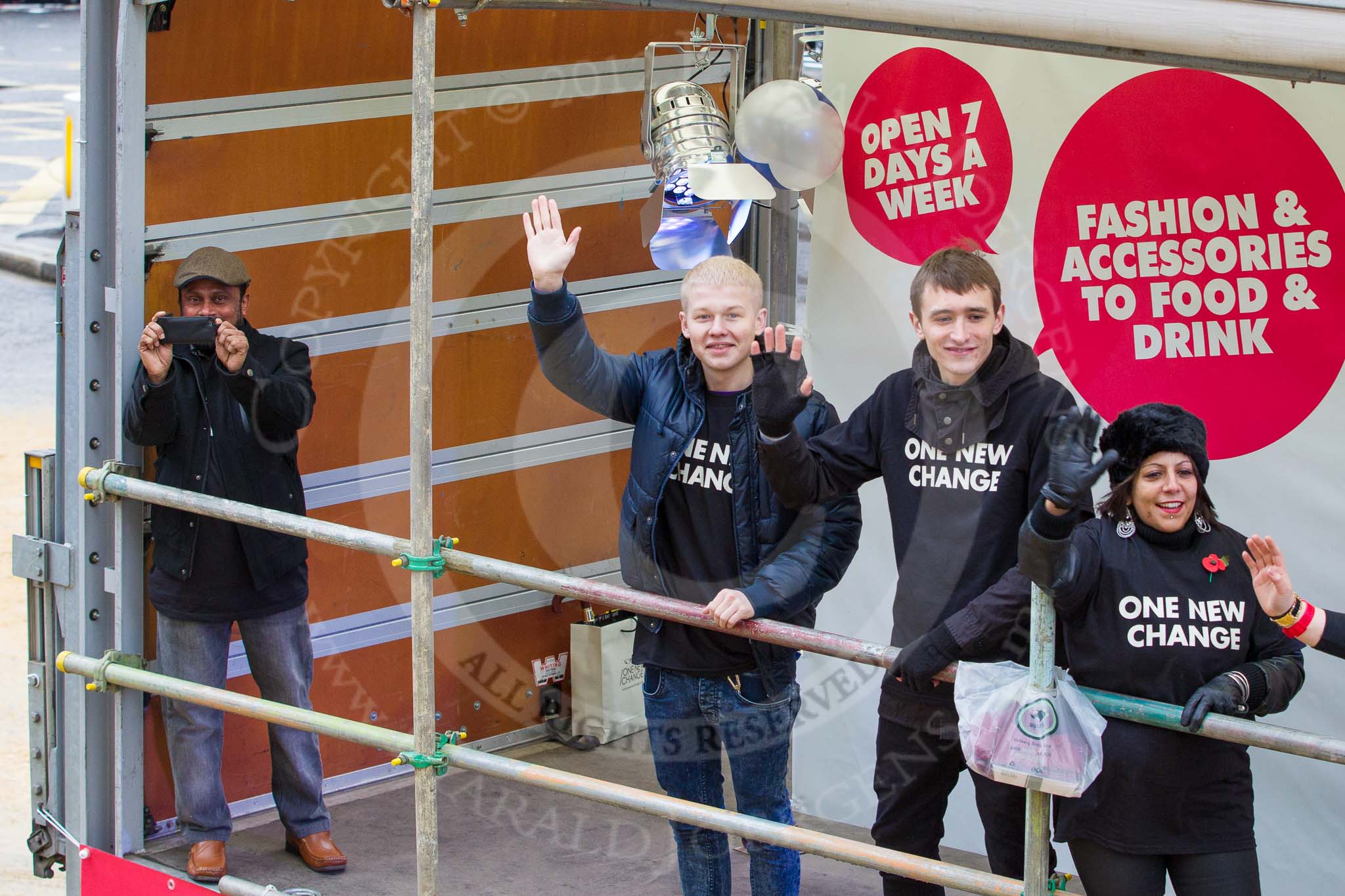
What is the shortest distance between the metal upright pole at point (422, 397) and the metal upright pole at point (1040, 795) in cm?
133

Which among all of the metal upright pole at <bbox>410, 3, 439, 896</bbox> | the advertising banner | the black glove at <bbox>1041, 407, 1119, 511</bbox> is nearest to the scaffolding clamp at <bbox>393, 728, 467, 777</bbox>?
the metal upright pole at <bbox>410, 3, 439, 896</bbox>

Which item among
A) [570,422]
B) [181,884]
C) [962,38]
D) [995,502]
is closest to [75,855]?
[181,884]

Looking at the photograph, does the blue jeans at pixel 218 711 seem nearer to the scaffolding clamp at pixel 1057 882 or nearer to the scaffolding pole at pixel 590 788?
the scaffolding pole at pixel 590 788

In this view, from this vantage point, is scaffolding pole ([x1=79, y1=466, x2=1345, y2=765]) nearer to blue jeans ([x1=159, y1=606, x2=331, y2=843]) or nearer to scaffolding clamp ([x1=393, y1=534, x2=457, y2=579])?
scaffolding clamp ([x1=393, y1=534, x2=457, y2=579])

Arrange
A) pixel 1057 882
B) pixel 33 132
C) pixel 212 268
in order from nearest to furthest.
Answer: pixel 1057 882, pixel 212 268, pixel 33 132

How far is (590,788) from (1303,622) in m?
1.49

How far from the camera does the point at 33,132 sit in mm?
20359

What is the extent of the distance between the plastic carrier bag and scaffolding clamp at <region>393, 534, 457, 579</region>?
48.6 inches

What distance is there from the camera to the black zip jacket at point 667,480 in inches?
134

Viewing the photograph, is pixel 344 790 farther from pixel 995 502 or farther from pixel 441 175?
pixel 995 502

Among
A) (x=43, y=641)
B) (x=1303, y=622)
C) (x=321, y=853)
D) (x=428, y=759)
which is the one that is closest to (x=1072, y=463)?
(x=1303, y=622)

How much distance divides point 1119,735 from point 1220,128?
179cm

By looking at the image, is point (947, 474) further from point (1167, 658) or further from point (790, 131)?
point (790, 131)

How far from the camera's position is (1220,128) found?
12.7ft
